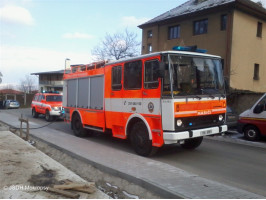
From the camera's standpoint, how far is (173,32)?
2595 centimetres

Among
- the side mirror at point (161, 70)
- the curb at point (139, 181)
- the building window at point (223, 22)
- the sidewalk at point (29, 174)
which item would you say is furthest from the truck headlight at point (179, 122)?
the building window at point (223, 22)

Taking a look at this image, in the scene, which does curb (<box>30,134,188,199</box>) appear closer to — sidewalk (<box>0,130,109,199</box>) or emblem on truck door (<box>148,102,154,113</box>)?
sidewalk (<box>0,130,109,199</box>)

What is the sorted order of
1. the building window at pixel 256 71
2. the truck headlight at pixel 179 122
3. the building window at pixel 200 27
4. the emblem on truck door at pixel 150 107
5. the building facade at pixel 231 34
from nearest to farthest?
1. the truck headlight at pixel 179 122
2. the emblem on truck door at pixel 150 107
3. the building facade at pixel 231 34
4. the building window at pixel 200 27
5. the building window at pixel 256 71

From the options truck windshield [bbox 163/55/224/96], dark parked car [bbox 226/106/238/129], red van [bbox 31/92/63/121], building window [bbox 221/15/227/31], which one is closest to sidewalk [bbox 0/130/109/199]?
truck windshield [bbox 163/55/224/96]

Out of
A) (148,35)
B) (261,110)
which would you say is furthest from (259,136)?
(148,35)

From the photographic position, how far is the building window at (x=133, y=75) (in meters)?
7.24

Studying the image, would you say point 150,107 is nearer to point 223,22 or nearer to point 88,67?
point 88,67

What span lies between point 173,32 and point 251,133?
692 inches

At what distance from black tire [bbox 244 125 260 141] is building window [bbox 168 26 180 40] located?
54.4ft

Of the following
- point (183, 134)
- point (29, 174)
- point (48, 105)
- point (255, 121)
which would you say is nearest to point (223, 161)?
point (183, 134)

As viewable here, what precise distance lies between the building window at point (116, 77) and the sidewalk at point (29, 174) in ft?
9.51

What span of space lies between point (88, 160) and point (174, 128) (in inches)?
90.2

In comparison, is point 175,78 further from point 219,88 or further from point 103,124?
point 103,124

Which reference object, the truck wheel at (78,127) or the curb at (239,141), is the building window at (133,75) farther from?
the curb at (239,141)
